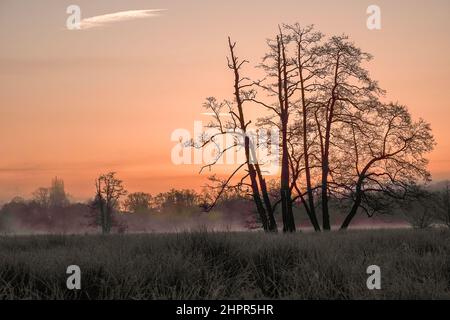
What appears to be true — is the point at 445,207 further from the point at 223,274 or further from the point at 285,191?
the point at 223,274

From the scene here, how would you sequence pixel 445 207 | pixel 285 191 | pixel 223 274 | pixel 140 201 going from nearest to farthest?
pixel 223 274 → pixel 285 191 → pixel 445 207 → pixel 140 201

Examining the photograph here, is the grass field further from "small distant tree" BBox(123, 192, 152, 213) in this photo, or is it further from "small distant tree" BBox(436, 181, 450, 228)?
"small distant tree" BBox(123, 192, 152, 213)

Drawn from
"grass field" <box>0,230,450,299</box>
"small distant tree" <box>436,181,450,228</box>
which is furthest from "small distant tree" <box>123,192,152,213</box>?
"grass field" <box>0,230,450,299</box>

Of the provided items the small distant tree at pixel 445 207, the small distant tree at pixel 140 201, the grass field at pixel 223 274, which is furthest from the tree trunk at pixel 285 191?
the small distant tree at pixel 140 201

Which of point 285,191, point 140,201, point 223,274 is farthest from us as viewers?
point 140,201

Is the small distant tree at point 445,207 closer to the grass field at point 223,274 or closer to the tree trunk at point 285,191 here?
the tree trunk at point 285,191

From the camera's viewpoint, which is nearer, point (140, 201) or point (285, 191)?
point (285, 191)

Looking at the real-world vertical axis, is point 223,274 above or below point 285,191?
below

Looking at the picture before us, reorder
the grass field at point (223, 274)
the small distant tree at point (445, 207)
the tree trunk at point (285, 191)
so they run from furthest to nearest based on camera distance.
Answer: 1. the small distant tree at point (445, 207)
2. the tree trunk at point (285, 191)
3. the grass field at point (223, 274)

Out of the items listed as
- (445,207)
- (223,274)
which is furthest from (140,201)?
(223,274)
